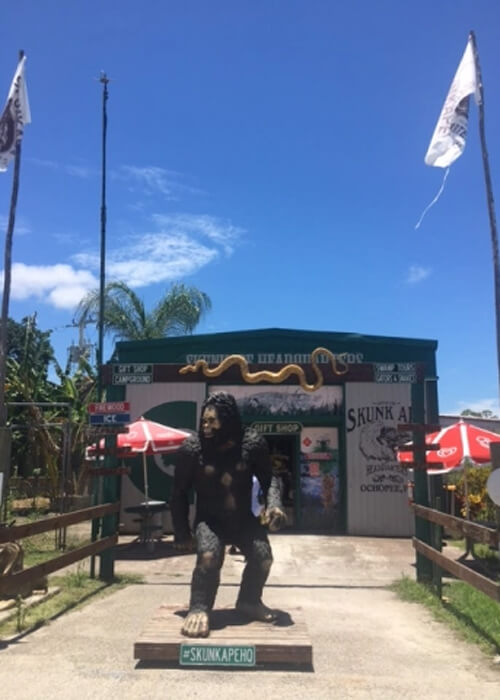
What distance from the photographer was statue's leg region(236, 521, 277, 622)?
5.27 metres

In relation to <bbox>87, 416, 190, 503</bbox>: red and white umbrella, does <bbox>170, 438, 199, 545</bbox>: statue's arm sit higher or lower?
lower

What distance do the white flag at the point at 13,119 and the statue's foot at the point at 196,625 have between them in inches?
409

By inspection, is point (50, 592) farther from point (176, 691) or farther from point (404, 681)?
point (404, 681)

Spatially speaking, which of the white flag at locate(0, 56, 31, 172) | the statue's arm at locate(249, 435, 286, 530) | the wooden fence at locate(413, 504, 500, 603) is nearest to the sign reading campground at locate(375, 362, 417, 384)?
the wooden fence at locate(413, 504, 500, 603)

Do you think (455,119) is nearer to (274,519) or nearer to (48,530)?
(274,519)

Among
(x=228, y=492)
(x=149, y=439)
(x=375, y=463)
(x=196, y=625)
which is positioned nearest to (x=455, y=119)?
(x=375, y=463)

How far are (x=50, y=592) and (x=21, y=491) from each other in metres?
11.5

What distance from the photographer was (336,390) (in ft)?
47.4

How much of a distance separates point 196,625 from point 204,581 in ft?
1.16

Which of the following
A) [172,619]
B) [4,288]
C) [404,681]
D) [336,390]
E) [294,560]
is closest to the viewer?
[404,681]

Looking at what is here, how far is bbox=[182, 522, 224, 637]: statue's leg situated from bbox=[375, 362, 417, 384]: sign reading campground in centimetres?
460

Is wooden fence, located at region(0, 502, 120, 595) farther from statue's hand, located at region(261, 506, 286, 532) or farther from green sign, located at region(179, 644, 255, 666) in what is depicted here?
statue's hand, located at region(261, 506, 286, 532)

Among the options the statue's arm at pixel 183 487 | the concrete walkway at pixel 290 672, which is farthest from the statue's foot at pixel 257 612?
the statue's arm at pixel 183 487

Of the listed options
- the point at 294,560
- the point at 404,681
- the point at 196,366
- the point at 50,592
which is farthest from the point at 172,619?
the point at 294,560
